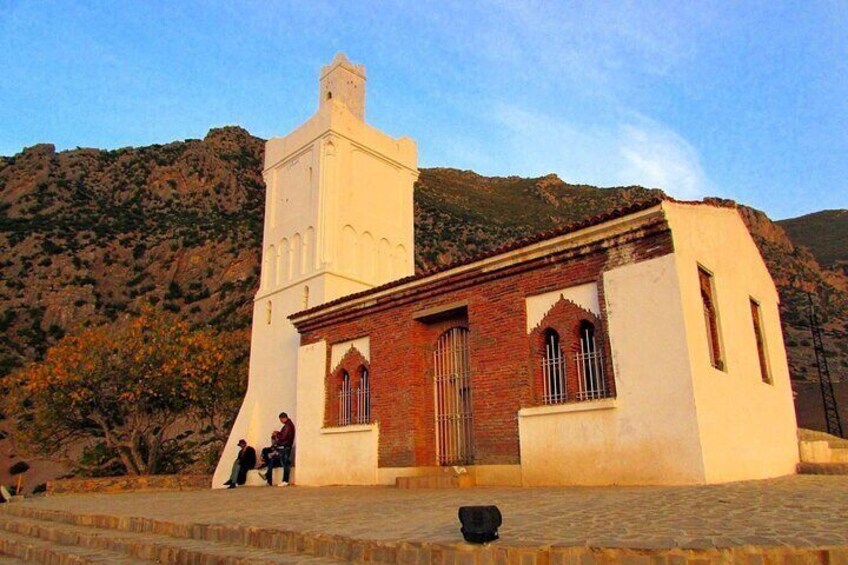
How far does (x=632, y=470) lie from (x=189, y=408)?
1685 cm

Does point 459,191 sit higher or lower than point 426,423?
higher

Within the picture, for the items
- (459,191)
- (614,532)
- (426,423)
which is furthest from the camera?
(459,191)

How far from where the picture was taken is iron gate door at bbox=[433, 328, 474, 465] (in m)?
12.9

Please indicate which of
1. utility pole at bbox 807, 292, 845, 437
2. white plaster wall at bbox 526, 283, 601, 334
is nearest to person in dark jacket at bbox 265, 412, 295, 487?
white plaster wall at bbox 526, 283, 601, 334

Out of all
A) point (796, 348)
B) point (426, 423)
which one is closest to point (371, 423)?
point (426, 423)

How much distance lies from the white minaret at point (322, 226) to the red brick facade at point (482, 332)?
385 cm

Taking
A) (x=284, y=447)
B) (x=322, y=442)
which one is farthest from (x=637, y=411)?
(x=284, y=447)

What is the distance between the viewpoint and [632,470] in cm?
955

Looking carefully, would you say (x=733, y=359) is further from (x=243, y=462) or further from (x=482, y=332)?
(x=243, y=462)

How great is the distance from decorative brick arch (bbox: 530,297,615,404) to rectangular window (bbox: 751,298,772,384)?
493 cm

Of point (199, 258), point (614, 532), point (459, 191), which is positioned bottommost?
point (614, 532)

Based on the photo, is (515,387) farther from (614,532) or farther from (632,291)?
(614,532)

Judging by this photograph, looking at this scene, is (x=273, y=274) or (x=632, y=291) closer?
(x=632, y=291)

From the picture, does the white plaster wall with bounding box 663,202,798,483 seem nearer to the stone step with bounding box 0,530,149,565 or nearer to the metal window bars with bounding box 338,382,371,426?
the metal window bars with bounding box 338,382,371,426
